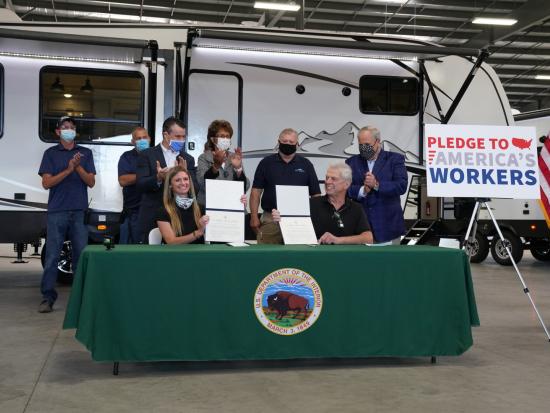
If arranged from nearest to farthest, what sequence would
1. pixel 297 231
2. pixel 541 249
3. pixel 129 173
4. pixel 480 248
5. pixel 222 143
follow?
pixel 297 231
pixel 222 143
pixel 129 173
pixel 480 248
pixel 541 249

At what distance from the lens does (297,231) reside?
466cm

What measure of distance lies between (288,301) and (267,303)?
130mm

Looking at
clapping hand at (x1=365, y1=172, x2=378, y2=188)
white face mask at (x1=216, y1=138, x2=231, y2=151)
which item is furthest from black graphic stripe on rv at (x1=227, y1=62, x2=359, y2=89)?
clapping hand at (x1=365, y1=172, x2=378, y2=188)

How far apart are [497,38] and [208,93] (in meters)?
13.3

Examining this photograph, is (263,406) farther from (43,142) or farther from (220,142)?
(43,142)

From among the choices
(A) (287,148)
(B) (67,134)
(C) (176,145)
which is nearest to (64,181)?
(B) (67,134)

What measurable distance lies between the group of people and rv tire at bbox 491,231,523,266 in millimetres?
6470

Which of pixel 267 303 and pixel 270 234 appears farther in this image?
pixel 270 234

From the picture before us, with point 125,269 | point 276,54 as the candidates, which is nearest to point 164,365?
point 125,269

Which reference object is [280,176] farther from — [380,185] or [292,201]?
[292,201]

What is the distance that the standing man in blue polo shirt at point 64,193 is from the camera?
6250 millimetres

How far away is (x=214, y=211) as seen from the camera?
14.8 ft

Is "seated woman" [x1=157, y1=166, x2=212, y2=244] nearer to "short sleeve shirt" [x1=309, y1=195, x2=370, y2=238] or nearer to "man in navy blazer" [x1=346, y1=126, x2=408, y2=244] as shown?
"short sleeve shirt" [x1=309, y1=195, x2=370, y2=238]

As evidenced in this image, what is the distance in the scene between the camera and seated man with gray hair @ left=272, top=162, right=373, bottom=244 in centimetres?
503
